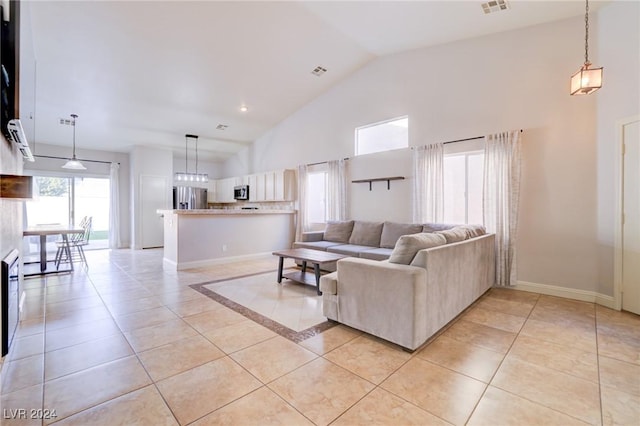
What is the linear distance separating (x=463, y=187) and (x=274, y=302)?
3388mm

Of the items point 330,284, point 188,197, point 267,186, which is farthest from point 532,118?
point 188,197

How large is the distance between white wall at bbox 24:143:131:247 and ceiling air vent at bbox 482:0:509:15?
939 centimetres

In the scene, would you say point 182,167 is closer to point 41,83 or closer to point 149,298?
point 41,83

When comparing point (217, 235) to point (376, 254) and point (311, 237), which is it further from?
point (376, 254)

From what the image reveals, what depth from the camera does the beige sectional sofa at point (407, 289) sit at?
2.28 m

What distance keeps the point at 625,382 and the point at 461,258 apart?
137 cm

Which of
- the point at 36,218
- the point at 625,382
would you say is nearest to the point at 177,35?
the point at 625,382

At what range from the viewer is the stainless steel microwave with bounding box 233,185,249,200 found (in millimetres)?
8305

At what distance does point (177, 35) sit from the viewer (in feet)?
13.3

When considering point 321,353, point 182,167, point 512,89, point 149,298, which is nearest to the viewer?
point 321,353

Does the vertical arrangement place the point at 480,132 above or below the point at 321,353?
above

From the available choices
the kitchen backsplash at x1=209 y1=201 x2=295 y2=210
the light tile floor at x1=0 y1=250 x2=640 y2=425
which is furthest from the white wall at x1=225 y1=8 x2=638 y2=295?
the kitchen backsplash at x1=209 y1=201 x2=295 y2=210

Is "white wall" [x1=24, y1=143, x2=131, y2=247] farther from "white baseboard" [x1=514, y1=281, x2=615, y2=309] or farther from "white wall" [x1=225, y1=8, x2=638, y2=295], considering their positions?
"white baseboard" [x1=514, y1=281, x2=615, y2=309]

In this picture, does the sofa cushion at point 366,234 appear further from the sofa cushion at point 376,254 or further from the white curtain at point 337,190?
the white curtain at point 337,190
